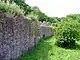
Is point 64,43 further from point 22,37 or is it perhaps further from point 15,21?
point 15,21

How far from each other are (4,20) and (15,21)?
6.79 feet

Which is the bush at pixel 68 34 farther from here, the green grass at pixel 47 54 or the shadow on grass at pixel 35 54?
the shadow on grass at pixel 35 54

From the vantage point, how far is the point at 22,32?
16906 millimetres

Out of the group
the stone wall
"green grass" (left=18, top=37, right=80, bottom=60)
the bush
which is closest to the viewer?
the stone wall

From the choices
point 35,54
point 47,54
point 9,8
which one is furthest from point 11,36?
point 47,54

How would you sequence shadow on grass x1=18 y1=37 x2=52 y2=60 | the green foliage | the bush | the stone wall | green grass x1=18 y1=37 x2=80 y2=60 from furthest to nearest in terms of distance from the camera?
1. the bush
2. green grass x1=18 y1=37 x2=80 y2=60
3. shadow on grass x1=18 y1=37 x2=52 y2=60
4. the green foliage
5. the stone wall

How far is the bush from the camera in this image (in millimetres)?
26023

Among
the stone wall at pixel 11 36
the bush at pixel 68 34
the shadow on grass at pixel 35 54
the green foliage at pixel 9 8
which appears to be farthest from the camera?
the bush at pixel 68 34

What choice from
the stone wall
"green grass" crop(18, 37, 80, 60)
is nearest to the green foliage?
the stone wall

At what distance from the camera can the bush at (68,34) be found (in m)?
26.0

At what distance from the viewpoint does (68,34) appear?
26375 mm

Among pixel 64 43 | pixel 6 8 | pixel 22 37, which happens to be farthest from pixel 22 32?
pixel 64 43

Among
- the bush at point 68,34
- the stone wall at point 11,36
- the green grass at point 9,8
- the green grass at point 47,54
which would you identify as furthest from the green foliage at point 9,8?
the bush at point 68,34

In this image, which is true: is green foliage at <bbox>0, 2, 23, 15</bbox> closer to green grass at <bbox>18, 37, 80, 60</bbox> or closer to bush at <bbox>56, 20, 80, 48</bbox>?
green grass at <bbox>18, 37, 80, 60</bbox>
